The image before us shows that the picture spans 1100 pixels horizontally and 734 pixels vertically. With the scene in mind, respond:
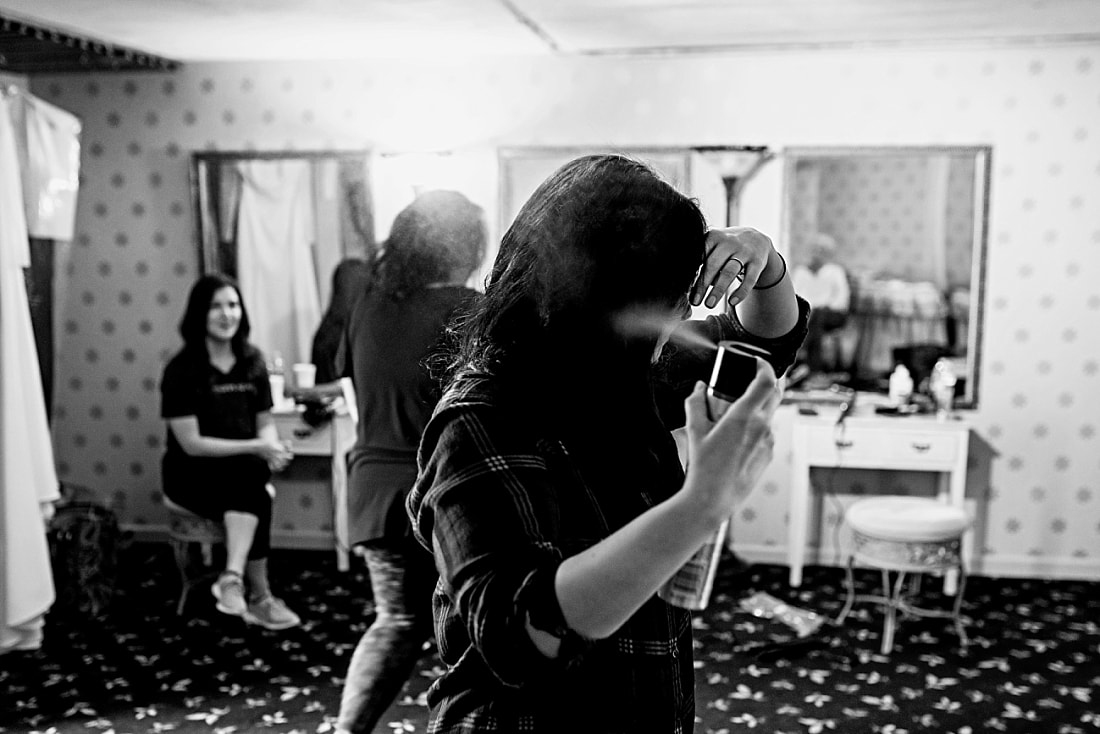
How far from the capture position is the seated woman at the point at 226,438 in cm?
365

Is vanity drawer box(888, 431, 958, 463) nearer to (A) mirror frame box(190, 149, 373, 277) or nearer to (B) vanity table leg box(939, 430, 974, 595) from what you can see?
(B) vanity table leg box(939, 430, 974, 595)

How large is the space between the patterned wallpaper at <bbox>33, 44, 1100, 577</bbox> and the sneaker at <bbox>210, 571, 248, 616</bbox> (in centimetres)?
102

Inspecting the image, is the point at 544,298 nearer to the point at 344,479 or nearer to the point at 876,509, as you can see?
the point at 876,509

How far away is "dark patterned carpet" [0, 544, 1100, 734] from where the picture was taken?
2.91 m

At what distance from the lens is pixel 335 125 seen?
4465 mm

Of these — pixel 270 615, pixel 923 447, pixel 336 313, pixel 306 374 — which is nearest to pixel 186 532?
pixel 270 615

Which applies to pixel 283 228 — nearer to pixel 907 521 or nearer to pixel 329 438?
pixel 329 438

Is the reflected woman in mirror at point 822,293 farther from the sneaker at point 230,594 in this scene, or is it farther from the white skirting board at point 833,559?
the sneaker at point 230,594

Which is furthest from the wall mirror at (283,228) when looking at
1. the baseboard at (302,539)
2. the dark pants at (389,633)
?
the dark pants at (389,633)

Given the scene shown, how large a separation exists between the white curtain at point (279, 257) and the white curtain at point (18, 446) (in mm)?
1187

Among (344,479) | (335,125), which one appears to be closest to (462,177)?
(335,125)

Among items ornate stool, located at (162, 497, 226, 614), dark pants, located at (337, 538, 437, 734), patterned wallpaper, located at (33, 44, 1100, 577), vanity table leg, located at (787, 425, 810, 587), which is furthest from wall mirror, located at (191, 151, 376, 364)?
dark pants, located at (337, 538, 437, 734)

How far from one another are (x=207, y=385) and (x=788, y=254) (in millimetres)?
2334

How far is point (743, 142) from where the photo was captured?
425 centimetres
